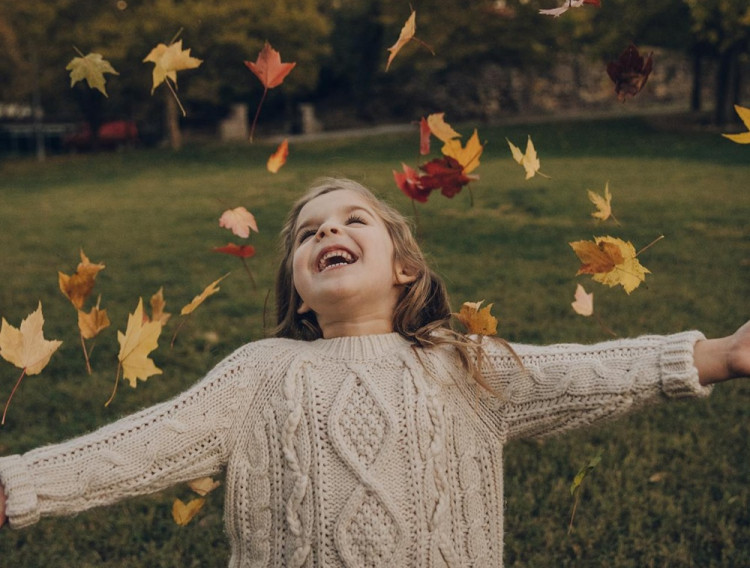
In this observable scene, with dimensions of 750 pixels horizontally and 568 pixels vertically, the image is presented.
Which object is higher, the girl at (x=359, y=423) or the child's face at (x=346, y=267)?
the child's face at (x=346, y=267)

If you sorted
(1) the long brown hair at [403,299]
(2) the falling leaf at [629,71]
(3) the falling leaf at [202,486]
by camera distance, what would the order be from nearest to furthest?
(2) the falling leaf at [629,71] → (1) the long brown hair at [403,299] → (3) the falling leaf at [202,486]

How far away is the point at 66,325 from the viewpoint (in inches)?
194

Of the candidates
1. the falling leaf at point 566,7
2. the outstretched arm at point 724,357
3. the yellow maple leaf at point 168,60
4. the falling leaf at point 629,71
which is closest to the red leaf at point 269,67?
the yellow maple leaf at point 168,60

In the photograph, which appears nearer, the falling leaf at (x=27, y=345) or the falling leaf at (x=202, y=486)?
the falling leaf at (x=27, y=345)

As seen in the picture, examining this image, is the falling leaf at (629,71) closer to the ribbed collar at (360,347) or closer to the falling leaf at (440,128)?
the falling leaf at (440,128)

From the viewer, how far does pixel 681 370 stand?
1.86 metres

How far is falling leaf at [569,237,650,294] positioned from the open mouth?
21.3 inches

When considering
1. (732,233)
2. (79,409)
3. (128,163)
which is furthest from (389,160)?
(79,409)

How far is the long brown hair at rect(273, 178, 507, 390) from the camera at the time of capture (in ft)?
6.86

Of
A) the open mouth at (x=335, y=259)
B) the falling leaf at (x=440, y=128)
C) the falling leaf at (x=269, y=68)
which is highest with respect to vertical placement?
the falling leaf at (x=269, y=68)

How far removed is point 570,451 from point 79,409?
2075mm

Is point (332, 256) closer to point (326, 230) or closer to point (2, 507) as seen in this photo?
point (326, 230)

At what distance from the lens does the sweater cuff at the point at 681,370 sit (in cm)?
185

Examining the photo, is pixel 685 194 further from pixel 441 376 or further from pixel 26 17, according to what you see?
pixel 26 17
